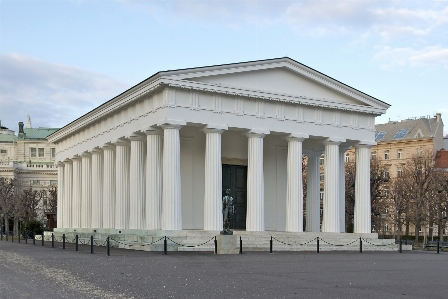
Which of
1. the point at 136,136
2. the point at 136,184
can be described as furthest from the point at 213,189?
the point at 136,136

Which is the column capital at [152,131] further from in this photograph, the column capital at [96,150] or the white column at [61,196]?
the white column at [61,196]

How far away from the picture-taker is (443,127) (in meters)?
113

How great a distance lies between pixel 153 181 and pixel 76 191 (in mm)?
20774

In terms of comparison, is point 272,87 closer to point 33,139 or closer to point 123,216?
point 123,216

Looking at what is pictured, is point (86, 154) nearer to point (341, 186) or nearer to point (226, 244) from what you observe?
point (341, 186)

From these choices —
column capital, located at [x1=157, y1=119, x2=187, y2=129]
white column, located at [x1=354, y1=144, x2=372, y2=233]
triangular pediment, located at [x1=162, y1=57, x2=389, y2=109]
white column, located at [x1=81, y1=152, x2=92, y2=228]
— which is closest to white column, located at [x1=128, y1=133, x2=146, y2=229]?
column capital, located at [x1=157, y1=119, x2=187, y2=129]

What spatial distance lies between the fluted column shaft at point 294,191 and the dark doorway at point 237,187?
5646 millimetres

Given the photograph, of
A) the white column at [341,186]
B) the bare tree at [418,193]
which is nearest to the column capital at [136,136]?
the white column at [341,186]

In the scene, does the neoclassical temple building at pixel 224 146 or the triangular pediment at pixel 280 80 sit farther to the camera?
the triangular pediment at pixel 280 80

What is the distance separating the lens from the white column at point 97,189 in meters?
56.8

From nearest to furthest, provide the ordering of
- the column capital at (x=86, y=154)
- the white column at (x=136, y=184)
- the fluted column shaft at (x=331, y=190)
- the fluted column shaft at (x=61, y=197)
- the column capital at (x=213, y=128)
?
the column capital at (x=213, y=128), the white column at (x=136, y=184), the fluted column shaft at (x=331, y=190), the column capital at (x=86, y=154), the fluted column shaft at (x=61, y=197)

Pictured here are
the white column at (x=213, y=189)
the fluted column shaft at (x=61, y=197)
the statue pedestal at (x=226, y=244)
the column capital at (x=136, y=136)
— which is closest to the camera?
the statue pedestal at (x=226, y=244)

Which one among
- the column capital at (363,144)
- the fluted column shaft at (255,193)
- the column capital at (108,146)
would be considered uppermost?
the column capital at (363,144)

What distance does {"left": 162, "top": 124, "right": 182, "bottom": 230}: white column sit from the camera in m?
42.7
